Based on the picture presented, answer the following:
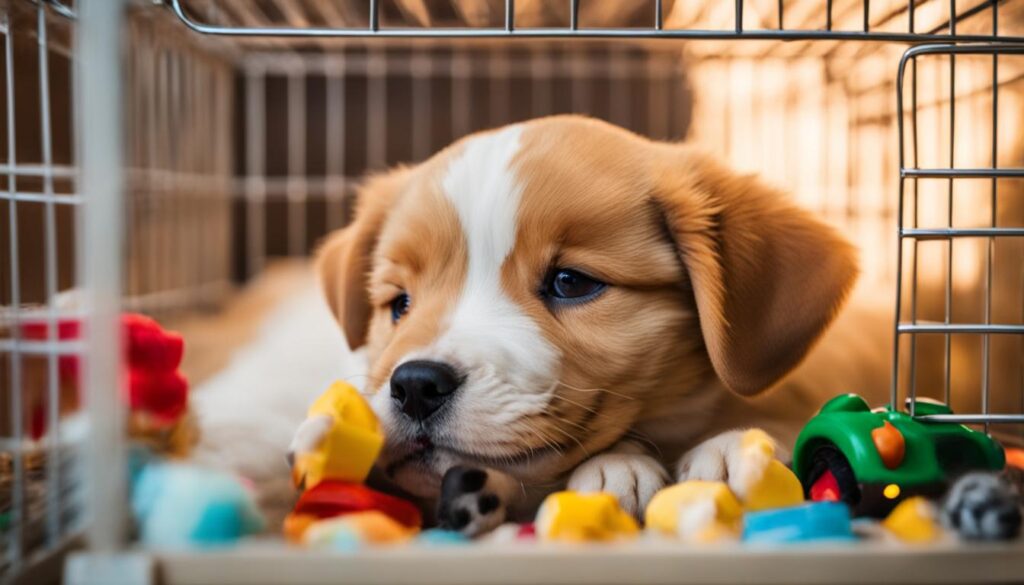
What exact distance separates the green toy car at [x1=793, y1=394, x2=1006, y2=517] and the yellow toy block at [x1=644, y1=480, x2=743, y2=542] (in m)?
0.22

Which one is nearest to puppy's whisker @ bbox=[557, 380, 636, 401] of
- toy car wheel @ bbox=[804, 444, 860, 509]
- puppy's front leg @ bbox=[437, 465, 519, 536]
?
puppy's front leg @ bbox=[437, 465, 519, 536]

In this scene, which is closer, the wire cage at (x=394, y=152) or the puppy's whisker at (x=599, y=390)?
the wire cage at (x=394, y=152)

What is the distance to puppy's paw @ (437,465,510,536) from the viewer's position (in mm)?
1446

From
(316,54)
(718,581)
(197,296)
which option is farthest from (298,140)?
(718,581)

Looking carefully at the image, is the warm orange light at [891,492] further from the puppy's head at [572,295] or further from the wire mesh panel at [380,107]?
the wire mesh panel at [380,107]

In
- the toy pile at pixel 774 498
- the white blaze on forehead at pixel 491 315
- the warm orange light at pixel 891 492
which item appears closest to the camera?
the toy pile at pixel 774 498

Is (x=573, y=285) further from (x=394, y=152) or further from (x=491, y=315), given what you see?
(x=394, y=152)

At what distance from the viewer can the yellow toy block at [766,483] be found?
142cm

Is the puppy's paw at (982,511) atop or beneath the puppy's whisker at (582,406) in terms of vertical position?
beneath

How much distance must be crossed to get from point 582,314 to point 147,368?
748 mm

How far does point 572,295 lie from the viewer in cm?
180

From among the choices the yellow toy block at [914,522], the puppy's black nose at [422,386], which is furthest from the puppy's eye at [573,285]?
the yellow toy block at [914,522]

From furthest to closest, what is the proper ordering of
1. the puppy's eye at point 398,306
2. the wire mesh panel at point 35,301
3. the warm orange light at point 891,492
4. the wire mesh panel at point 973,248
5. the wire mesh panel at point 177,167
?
the wire mesh panel at point 177,167, the wire mesh panel at point 973,248, the puppy's eye at point 398,306, the warm orange light at point 891,492, the wire mesh panel at point 35,301

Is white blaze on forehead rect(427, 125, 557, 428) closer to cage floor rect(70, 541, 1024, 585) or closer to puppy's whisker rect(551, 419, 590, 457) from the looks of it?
puppy's whisker rect(551, 419, 590, 457)
